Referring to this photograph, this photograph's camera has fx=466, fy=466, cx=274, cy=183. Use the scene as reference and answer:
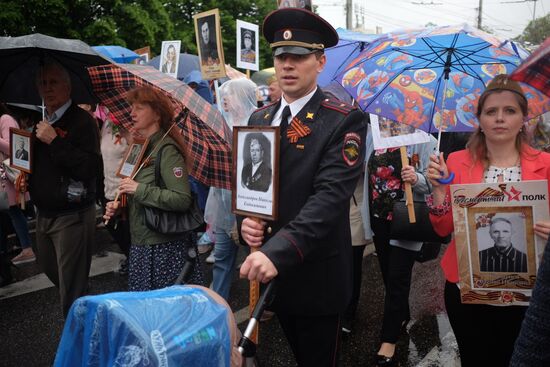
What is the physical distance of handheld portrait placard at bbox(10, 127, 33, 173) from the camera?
10.4 feet

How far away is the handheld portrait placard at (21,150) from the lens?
3.18 metres

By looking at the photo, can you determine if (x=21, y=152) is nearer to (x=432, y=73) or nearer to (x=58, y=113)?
(x=58, y=113)

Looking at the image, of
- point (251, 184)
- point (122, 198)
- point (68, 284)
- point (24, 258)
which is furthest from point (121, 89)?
point (24, 258)

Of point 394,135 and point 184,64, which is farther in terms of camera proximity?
point 184,64

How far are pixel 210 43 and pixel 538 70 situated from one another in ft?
14.4

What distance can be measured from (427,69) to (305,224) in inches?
58.4

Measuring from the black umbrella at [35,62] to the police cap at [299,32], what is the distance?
48.4 inches

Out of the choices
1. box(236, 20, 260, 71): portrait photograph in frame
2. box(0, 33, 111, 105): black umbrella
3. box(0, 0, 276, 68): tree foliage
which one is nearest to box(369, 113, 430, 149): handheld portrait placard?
box(0, 33, 111, 105): black umbrella

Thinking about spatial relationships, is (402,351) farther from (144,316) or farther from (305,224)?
(144,316)

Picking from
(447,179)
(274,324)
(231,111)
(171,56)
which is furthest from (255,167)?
(171,56)

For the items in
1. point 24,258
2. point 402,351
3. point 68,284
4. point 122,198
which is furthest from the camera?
point 24,258

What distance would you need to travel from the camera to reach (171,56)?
734cm

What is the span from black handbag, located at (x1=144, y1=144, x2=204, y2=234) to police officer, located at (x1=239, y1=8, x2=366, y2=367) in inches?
38.3

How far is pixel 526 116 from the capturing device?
7.48 ft
